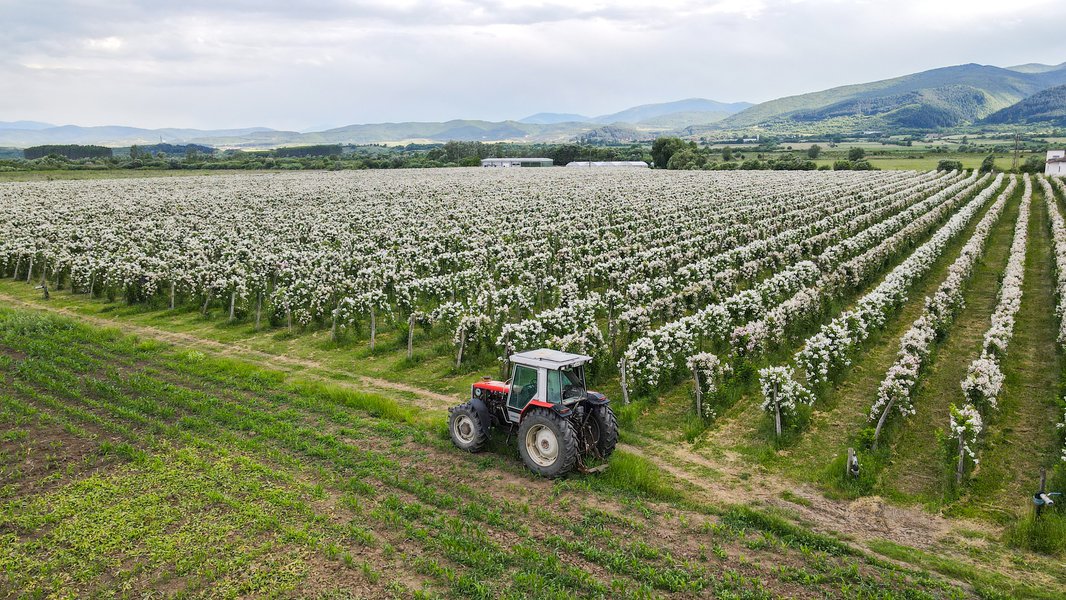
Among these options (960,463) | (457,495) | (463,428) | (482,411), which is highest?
(482,411)

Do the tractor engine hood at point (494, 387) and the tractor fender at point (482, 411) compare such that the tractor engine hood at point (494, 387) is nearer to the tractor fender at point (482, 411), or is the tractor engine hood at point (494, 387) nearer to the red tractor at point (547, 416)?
the red tractor at point (547, 416)

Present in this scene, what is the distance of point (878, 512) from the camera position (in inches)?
419

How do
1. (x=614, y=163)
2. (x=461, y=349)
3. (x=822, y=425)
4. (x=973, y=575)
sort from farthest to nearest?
(x=614, y=163) → (x=461, y=349) → (x=822, y=425) → (x=973, y=575)

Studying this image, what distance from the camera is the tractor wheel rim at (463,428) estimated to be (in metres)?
12.7

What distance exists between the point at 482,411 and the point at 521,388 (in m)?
0.95

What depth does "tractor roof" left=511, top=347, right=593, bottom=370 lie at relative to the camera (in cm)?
1169

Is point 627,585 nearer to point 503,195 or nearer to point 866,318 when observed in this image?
point 866,318

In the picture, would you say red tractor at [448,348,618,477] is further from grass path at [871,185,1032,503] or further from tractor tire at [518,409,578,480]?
grass path at [871,185,1032,503]

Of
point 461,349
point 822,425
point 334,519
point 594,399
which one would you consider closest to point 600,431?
point 594,399

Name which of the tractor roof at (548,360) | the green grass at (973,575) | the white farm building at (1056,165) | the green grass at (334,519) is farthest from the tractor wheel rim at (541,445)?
the white farm building at (1056,165)

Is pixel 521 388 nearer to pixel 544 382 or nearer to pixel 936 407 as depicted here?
pixel 544 382

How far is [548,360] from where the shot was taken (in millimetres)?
12031

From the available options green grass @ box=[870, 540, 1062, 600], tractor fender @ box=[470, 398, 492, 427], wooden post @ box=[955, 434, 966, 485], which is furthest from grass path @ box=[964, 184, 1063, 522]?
tractor fender @ box=[470, 398, 492, 427]

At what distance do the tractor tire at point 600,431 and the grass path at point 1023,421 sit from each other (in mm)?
5941
